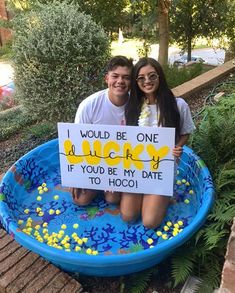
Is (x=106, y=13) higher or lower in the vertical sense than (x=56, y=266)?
higher

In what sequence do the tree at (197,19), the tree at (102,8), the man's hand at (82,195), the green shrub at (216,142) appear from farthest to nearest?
the tree at (197,19) < the tree at (102,8) < the green shrub at (216,142) < the man's hand at (82,195)

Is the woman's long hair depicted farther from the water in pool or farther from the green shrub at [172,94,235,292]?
the water in pool

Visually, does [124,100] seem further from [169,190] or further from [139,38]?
[139,38]

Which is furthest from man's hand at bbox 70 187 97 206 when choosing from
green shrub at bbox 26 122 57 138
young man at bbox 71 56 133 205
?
green shrub at bbox 26 122 57 138

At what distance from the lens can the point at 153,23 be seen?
256 inches

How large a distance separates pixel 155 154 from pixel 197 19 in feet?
18.4

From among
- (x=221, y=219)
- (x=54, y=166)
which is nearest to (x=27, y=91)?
(x=54, y=166)

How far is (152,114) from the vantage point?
2.65 m

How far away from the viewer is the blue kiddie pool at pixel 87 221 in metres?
2.28

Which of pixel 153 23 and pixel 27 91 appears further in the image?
pixel 153 23

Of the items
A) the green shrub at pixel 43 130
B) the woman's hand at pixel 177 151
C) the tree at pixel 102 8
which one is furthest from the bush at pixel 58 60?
the tree at pixel 102 8

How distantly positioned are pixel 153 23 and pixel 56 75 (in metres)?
3.32

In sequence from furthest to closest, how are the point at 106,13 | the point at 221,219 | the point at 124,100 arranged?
the point at 106,13, the point at 124,100, the point at 221,219

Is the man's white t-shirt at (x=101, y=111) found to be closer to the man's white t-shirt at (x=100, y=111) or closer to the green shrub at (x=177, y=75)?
the man's white t-shirt at (x=100, y=111)
